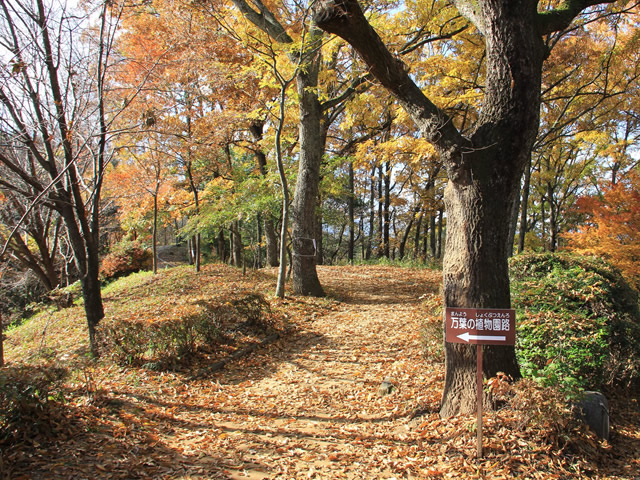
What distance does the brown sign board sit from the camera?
10.6 ft

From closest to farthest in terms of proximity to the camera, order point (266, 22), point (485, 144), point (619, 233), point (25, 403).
Answer: 1. point (25, 403)
2. point (485, 144)
3. point (266, 22)
4. point (619, 233)

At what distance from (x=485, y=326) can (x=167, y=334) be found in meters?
4.49

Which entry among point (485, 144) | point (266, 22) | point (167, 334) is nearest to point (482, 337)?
point (485, 144)

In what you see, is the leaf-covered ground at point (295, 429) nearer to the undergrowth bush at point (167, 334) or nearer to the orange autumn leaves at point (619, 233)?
the undergrowth bush at point (167, 334)

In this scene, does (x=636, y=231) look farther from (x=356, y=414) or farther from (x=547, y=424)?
(x=356, y=414)

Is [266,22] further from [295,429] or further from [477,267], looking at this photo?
[295,429]

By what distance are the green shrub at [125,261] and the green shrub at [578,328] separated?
16.3 meters

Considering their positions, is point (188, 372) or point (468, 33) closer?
point (188, 372)

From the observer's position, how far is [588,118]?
14125 mm

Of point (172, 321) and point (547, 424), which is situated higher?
point (172, 321)

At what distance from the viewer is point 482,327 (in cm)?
328

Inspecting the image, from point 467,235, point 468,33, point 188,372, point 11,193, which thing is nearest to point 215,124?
point 11,193

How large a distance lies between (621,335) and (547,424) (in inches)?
87.4

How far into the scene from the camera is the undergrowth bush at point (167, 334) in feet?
17.8
